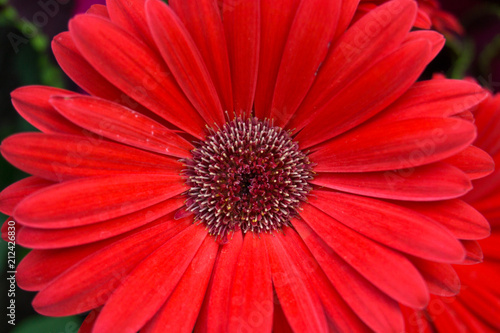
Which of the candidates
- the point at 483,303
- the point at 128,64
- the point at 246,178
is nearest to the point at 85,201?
the point at 128,64

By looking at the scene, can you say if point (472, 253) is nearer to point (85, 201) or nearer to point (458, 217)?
point (458, 217)

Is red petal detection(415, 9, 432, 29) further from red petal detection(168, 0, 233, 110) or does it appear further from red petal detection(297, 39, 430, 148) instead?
red petal detection(168, 0, 233, 110)

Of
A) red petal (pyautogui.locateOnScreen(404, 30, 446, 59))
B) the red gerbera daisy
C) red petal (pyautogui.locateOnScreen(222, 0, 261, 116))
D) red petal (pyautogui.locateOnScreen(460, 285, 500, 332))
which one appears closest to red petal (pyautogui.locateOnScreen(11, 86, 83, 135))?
the red gerbera daisy

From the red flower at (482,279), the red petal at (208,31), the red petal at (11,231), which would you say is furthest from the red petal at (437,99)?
the red petal at (11,231)

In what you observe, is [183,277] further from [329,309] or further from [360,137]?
[360,137]

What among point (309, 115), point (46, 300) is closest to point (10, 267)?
point (46, 300)

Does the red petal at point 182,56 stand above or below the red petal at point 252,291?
above

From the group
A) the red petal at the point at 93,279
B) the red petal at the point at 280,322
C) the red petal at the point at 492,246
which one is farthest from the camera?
the red petal at the point at 492,246

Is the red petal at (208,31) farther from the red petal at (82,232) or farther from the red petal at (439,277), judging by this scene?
the red petal at (439,277)
